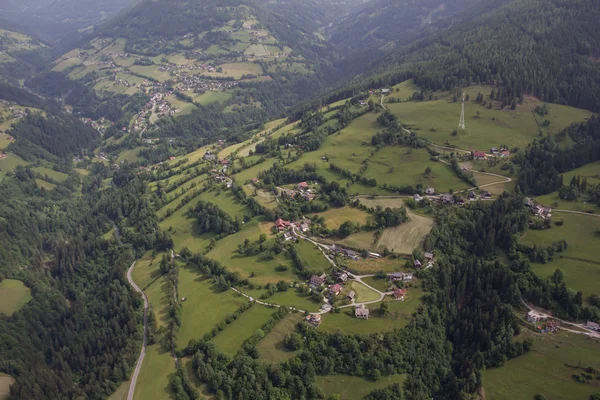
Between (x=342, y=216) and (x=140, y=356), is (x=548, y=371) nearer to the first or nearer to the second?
(x=342, y=216)

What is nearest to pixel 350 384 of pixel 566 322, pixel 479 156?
pixel 566 322

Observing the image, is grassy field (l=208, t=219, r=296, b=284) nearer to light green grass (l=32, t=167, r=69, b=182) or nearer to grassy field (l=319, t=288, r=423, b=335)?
grassy field (l=319, t=288, r=423, b=335)

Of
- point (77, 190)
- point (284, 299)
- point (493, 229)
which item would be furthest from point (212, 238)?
point (77, 190)

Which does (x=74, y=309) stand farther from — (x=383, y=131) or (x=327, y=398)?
(x=383, y=131)

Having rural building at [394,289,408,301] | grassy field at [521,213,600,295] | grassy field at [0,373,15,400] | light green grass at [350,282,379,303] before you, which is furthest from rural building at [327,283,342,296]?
grassy field at [0,373,15,400]

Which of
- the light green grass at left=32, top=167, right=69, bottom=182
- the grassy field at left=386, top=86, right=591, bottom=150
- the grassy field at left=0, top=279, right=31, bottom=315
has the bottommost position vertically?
the grassy field at left=0, top=279, right=31, bottom=315

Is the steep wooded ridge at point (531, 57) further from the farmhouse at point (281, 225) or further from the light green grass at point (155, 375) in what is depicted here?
the light green grass at point (155, 375)

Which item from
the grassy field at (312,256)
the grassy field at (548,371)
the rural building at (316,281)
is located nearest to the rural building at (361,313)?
the rural building at (316,281)

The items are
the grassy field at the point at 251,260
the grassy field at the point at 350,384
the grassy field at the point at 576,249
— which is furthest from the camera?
the grassy field at the point at 251,260
